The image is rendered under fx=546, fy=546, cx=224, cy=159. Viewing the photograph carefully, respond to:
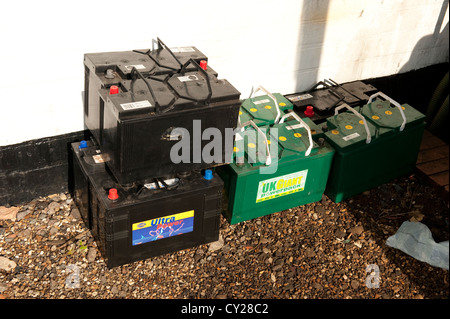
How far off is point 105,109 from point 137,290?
131cm

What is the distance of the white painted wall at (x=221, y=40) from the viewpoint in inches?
158

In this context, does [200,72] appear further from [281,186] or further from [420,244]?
[420,244]

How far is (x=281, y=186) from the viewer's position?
4.54 metres

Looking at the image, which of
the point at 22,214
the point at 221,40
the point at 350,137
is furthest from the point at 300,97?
the point at 22,214

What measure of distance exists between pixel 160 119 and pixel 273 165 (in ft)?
3.90

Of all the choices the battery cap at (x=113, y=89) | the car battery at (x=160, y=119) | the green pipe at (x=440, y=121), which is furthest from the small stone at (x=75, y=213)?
the green pipe at (x=440, y=121)

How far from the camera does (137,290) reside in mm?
3934

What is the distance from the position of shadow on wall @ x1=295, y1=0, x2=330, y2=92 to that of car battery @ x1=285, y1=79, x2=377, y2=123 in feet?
0.38

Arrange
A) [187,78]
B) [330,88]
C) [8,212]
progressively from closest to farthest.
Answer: [187,78], [8,212], [330,88]

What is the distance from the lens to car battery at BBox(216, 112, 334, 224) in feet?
14.2

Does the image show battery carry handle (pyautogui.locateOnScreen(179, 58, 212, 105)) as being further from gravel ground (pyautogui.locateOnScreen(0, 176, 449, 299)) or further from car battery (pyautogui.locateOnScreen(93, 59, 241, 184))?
gravel ground (pyautogui.locateOnScreen(0, 176, 449, 299))

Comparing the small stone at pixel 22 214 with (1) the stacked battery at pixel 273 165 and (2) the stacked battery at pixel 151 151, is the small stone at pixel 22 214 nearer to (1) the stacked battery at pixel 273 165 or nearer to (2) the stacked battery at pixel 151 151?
(2) the stacked battery at pixel 151 151

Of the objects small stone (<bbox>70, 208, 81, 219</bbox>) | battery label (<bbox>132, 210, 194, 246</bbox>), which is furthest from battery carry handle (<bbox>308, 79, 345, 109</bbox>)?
small stone (<bbox>70, 208, 81, 219</bbox>)
